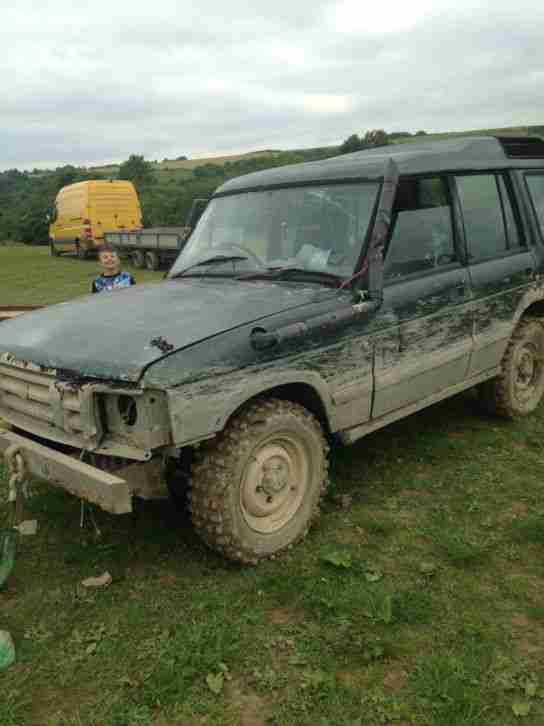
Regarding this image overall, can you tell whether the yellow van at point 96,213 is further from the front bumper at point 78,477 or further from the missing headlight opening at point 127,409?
the missing headlight opening at point 127,409

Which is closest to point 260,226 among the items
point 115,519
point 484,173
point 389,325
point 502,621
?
point 389,325

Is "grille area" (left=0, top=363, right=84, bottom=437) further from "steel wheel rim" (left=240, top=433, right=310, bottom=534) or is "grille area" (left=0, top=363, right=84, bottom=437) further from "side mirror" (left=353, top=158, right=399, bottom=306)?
"side mirror" (left=353, top=158, right=399, bottom=306)

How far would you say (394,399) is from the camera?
4258 mm

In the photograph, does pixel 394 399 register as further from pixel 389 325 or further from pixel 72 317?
pixel 72 317

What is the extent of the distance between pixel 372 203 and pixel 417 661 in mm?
2511

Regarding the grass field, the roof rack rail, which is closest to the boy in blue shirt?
the grass field

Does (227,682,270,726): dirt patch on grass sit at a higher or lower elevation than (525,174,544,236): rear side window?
lower

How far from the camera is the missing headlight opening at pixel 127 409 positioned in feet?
10.4

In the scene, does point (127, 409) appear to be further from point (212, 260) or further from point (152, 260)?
point (152, 260)

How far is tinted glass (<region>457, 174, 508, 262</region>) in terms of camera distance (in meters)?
4.75

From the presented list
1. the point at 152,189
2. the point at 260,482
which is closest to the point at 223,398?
the point at 260,482

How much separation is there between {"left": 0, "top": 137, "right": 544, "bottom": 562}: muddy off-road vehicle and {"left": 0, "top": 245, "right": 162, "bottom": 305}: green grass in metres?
9.01

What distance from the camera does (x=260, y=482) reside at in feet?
11.7

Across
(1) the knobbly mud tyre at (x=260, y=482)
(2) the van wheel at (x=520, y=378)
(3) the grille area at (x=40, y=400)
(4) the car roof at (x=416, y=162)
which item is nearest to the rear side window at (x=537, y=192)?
(4) the car roof at (x=416, y=162)
